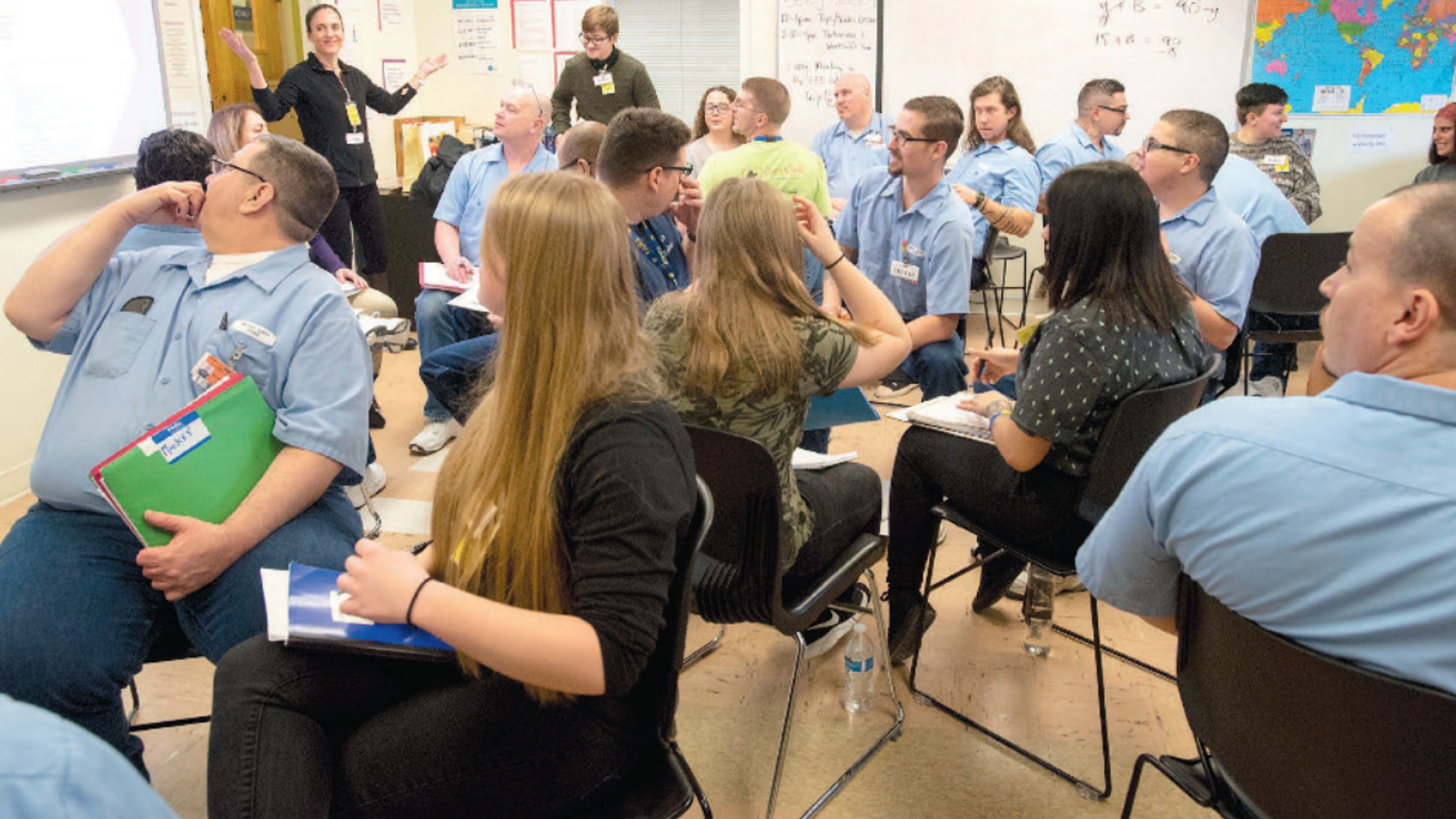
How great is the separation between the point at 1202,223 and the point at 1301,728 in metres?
2.29

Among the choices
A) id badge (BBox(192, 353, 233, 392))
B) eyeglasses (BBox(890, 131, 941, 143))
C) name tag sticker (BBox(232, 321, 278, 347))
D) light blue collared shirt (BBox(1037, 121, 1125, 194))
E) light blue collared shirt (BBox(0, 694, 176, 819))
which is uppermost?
eyeglasses (BBox(890, 131, 941, 143))

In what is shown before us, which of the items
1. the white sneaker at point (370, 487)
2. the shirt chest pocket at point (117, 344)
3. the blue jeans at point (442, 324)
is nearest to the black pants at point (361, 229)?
the blue jeans at point (442, 324)

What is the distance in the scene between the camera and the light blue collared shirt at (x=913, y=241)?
3266mm

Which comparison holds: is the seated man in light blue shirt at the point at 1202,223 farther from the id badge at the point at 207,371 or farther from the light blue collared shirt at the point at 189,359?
the id badge at the point at 207,371

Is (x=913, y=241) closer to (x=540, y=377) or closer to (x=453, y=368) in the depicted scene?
(x=453, y=368)

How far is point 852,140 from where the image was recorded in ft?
18.9

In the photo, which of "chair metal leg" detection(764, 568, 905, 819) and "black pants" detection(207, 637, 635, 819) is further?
"chair metal leg" detection(764, 568, 905, 819)

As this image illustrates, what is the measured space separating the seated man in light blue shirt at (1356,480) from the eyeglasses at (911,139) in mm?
2172

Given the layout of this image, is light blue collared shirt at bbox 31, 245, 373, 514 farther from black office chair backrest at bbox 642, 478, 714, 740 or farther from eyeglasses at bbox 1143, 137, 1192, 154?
eyeglasses at bbox 1143, 137, 1192, 154

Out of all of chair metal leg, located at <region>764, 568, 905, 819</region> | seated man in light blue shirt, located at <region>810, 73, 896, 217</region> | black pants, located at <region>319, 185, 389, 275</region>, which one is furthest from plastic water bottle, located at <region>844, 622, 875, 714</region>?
black pants, located at <region>319, 185, 389, 275</region>

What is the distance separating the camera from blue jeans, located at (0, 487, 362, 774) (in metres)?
1.55

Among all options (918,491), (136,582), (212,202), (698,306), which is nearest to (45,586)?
(136,582)

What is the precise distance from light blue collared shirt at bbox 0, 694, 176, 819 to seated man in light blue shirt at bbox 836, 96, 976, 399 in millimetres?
2911

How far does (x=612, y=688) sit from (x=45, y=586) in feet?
3.43
